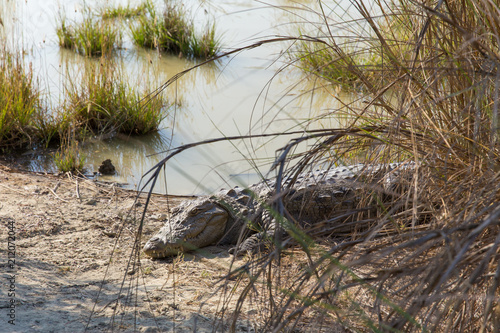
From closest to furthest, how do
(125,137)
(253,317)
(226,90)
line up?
(253,317) → (125,137) → (226,90)

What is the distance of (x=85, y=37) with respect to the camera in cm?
779

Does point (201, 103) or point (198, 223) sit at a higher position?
point (201, 103)

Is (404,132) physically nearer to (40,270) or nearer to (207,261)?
(207,261)

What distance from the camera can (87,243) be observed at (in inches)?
122

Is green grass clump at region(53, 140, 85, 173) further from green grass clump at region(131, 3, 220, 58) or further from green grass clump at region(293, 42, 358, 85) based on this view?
green grass clump at region(131, 3, 220, 58)

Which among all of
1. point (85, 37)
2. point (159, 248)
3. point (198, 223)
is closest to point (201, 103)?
point (85, 37)

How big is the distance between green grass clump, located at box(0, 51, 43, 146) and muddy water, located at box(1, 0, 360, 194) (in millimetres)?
280

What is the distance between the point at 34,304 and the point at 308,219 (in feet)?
6.53

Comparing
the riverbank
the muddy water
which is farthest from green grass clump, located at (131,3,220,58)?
the riverbank

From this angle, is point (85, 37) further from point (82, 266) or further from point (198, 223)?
point (82, 266)

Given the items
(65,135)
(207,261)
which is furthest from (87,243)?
(65,135)

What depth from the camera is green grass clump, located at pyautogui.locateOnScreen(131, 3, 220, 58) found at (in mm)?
8156

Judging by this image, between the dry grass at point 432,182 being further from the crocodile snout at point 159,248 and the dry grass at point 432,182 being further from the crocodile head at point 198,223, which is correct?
the crocodile head at point 198,223

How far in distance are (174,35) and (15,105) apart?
4.23 meters
